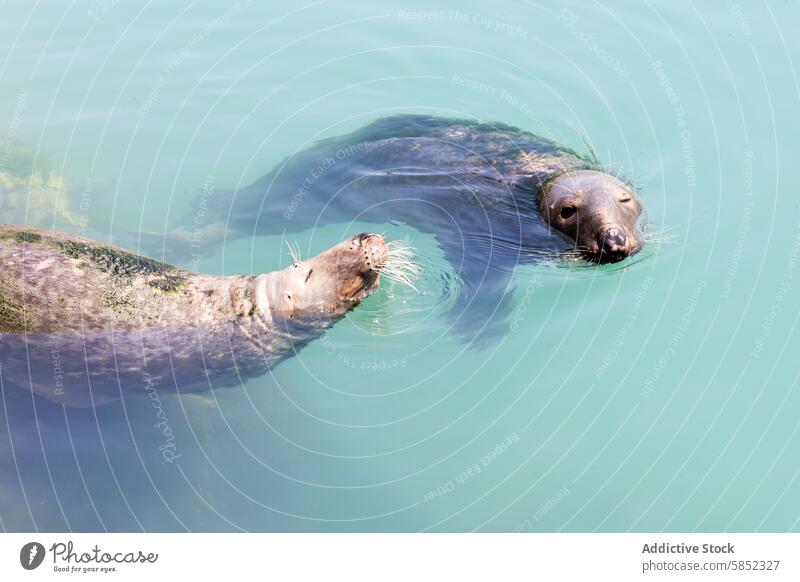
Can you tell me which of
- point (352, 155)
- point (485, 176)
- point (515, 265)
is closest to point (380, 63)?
point (352, 155)

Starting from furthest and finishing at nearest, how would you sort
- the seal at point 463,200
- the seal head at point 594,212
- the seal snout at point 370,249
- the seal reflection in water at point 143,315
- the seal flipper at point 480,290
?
the seal at point 463,200, the seal head at point 594,212, the seal flipper at point 480,290, the seal snout at point 370,249, the seal reflection in water at point 143,315

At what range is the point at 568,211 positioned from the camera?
8.29 meters

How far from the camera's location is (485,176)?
8.87 m

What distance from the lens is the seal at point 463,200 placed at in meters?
8.08

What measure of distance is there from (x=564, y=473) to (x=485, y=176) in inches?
134

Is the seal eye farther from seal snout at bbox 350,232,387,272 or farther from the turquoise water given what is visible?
seal snout at bbox 350,232,387,272

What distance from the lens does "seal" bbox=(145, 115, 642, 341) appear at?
8078 millimetres

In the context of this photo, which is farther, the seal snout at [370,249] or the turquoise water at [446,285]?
the seal snout at [370,249]

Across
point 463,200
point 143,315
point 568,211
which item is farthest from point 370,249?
point 568,211
